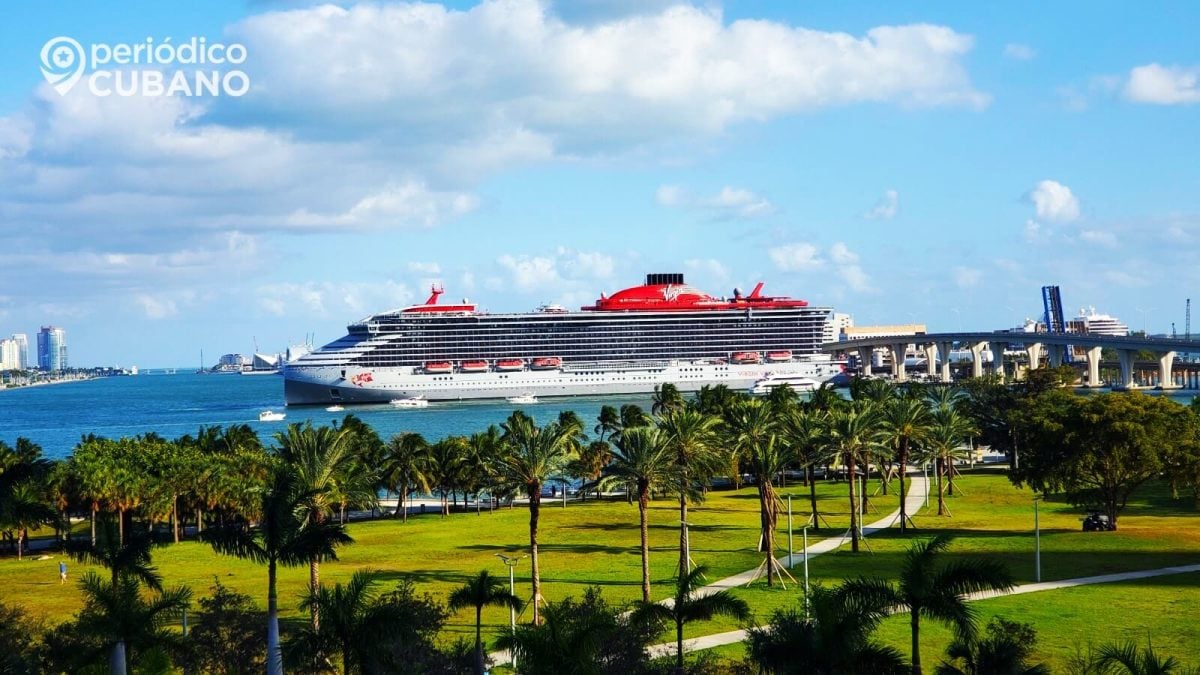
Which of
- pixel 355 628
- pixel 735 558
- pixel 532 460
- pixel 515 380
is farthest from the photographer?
pixel 515 380

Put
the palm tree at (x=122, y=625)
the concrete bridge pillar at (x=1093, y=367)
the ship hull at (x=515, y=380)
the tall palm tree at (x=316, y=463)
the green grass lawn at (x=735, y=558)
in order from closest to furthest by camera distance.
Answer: the palm tree at (x=122, y=625) → the tall palm tree at (x=316, y=463) → the green grass lawn at (x=735, y=558) → the ship hull at (x=515, y=380) → the concrete bridge pillar at (x=1093, y=367)

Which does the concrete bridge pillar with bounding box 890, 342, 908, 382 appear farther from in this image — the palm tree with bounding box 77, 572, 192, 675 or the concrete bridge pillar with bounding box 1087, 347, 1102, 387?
the palm tree with bounding box 77, 572, 192, 675

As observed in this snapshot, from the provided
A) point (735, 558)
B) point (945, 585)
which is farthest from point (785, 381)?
point (945, 585)

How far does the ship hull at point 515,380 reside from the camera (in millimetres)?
136625

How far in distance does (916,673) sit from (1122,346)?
142 metres

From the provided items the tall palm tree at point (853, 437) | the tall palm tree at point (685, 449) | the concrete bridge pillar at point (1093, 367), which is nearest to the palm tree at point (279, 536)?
the tall palm tree at point (685, 449)

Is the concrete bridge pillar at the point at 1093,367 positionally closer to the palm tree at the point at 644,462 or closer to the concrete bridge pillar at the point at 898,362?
the concrete bridge pillar at the point at 898,362

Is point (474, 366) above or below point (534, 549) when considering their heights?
above

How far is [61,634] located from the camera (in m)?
24.0

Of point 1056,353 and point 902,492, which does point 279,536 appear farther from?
point 1056,353

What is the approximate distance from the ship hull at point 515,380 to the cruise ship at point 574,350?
5.0 inches

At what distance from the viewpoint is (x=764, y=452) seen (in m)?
41.2

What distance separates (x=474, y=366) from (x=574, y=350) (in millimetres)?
13609

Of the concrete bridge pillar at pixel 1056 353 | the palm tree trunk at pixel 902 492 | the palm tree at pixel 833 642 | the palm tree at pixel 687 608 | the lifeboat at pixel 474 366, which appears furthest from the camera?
the concrete bridge pillar at pixel 1056 353
